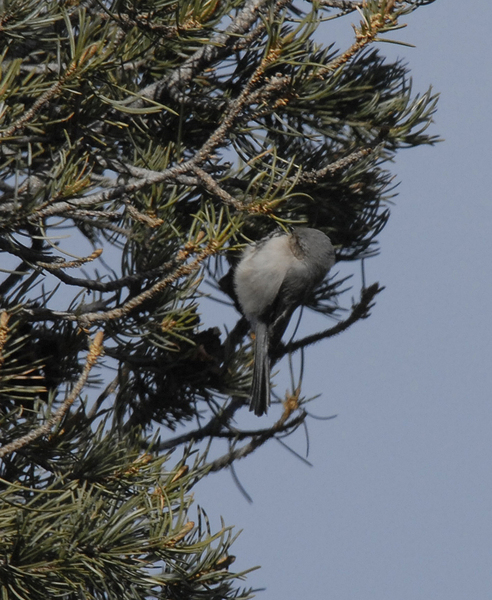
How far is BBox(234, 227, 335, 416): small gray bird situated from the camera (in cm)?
250

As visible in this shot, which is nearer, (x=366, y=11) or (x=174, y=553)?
(x=366, y=11)

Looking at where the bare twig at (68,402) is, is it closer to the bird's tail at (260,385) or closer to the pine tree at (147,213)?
the pine tree at (147,213)

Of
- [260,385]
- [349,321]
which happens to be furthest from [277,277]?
[349,321]

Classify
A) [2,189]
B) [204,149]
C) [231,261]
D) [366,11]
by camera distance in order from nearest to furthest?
[366,11] < [204,149] < [2,189] < [231,261]

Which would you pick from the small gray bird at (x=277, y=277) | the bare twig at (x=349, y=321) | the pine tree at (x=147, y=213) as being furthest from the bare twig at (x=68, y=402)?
the small gray bird at (x=277, y=277)

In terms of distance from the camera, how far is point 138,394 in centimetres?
236

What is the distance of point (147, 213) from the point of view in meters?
1.95

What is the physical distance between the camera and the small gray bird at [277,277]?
2504 mm

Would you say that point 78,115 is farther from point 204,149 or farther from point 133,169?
point 204,149

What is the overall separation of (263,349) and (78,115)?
93cm

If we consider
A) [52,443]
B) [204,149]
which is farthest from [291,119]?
[52,443]

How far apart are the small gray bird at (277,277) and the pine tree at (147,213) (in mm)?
98

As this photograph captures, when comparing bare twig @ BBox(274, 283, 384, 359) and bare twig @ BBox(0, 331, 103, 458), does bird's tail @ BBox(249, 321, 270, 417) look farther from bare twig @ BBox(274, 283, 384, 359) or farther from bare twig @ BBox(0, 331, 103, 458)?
bare twig @ BBox(0, 331, 103, 458)

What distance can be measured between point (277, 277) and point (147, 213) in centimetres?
93
